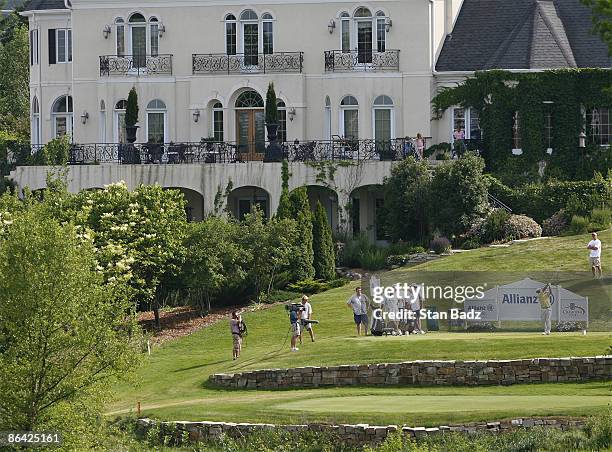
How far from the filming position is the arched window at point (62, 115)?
71.9 meters

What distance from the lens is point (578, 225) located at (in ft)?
197

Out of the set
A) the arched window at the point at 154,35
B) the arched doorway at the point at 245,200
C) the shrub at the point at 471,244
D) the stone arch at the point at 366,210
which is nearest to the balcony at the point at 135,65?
the arched window at the point at 154,35

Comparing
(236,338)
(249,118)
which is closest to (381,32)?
(249,118)

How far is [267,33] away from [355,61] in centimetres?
339

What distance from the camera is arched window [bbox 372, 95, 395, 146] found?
67875 millimetres

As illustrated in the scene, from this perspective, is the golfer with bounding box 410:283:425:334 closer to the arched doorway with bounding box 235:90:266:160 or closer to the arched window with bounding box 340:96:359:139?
the arched window with bounding box 340:96:359:139

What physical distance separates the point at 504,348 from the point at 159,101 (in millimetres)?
25785

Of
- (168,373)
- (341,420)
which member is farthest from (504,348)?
(168,373)

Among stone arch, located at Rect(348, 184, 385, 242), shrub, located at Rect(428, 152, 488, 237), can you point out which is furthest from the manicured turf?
stone arch, located at Rect(348, 184, 385, 242)

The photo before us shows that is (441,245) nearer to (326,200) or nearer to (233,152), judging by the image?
(326,200)

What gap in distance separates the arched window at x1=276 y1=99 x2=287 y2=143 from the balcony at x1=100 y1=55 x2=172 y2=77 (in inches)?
170

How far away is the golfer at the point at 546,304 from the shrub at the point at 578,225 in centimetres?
1204

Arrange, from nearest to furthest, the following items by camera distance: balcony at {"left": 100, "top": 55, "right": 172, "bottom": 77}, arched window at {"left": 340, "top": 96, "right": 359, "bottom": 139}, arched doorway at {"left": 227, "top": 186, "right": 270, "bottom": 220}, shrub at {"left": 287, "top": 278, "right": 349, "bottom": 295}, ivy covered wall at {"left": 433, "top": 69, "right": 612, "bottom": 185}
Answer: shrub at {"left": 287, "top": 278, "right": 349, "bottom": 295}
ivy covered wall at {"left": 433, "top": 69, "right": 612, "bottom": 185}
arched doorway at {"left": 227, "top": 186, "right": 270, "bottom": 220}
arched window at {"left": 340, "top": 96, "right": 359, "bottom": 139}
balcony at {"left": 100, "top": 55, "right": 172, "bottom": 77}

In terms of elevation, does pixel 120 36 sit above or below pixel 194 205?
above
